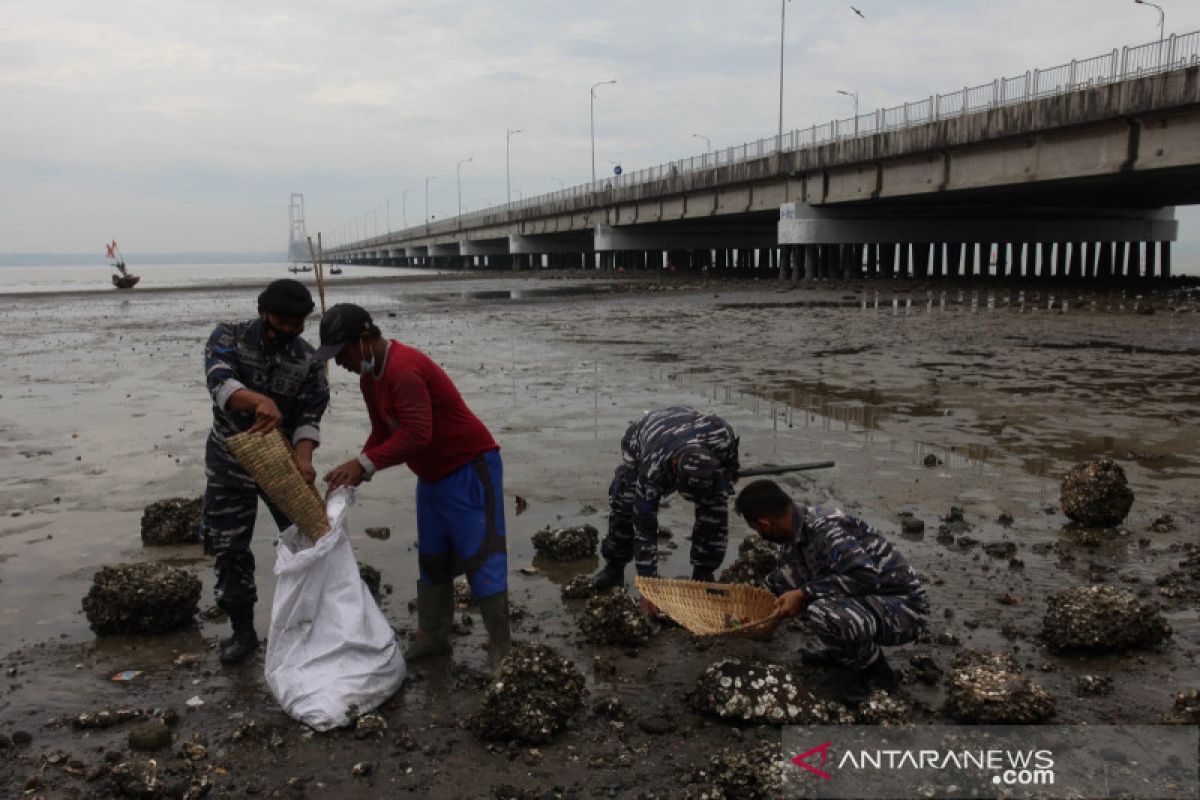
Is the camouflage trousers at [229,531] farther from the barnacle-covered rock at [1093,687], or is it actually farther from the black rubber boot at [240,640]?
the barnacle-covered rock at [1093,687]

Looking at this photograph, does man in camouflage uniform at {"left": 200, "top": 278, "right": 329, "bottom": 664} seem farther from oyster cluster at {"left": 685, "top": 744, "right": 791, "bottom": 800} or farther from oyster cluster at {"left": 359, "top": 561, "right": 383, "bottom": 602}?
oyster cluster at {"left": 685, "top": 744, "right": 791, "bottom": 800}

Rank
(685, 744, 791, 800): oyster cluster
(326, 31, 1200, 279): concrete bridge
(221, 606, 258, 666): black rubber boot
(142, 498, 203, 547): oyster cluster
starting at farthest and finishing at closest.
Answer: (326, 31, 1200, 279): concrete bridge → (142, 498, 203, 547): oyster cluster → (221, 606, 258, 666): black rubber boot → (685, 744, 791, 800): oyster cluster

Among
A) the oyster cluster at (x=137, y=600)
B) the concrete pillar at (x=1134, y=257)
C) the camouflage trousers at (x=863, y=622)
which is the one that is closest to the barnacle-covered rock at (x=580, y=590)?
the camouflage trousers at (x=863, y=622)

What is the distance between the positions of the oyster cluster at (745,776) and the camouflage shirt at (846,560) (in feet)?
2.86

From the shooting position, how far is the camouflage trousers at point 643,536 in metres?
4.84

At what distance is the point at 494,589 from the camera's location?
4188 mm

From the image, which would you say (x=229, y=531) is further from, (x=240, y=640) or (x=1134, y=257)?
(x=1134, y=257)

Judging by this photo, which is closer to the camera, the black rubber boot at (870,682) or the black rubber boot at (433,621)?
the black rubber boot at (870,682)

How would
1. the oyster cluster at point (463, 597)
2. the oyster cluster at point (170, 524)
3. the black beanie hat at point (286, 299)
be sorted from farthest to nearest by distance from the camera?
the oyster cluster at point (170, 524) < the oyster cluster at point (463, 597) < the black beanie hat at point (286, 299)

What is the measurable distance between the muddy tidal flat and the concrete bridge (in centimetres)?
747

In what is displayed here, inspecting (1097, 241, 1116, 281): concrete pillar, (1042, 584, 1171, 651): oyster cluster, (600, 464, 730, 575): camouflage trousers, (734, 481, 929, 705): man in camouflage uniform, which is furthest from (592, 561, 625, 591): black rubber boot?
(1097, 241, 1116, 281): concrete pillar

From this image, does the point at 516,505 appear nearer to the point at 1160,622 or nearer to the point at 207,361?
the point at 207,361

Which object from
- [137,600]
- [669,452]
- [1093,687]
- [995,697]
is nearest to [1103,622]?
[1093,687]

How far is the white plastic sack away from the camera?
3777 mm
